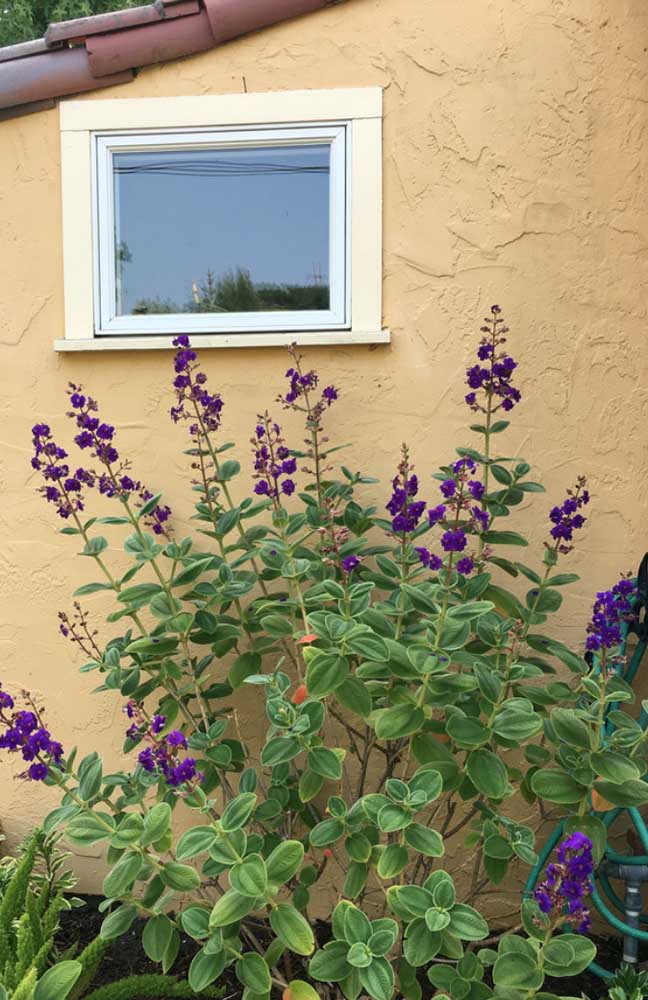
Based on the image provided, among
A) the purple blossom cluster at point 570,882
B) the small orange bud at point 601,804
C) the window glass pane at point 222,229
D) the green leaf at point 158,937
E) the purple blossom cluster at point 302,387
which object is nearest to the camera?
the purple blossom cluster at point 570,882

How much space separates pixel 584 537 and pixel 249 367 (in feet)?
4.24

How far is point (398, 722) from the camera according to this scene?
2100 mm

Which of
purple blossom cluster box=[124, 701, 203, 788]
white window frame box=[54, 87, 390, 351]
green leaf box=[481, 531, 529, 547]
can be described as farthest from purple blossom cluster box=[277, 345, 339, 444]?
purple blossom cluster box=[124, 701, 203, 788]

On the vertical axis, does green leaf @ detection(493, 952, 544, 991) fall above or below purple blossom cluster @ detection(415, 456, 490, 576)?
below

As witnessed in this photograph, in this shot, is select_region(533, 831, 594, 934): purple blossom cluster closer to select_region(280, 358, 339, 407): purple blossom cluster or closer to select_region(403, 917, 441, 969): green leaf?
select_region(403, 917, 441, 969): green leaf

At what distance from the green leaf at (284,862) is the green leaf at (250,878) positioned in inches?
3.2

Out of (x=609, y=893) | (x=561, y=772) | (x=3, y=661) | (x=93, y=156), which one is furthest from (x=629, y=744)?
(x=93, y=156)

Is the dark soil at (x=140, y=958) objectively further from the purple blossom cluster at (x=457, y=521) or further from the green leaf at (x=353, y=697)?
the purple blossom cluster at (x=457, y=521)

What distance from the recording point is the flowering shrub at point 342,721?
1.92m

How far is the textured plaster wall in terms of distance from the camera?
2.76m

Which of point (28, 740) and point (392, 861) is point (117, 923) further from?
point (392, 861)

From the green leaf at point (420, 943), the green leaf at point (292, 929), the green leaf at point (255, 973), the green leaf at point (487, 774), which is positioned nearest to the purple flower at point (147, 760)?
the green leaf at point (292, 929)

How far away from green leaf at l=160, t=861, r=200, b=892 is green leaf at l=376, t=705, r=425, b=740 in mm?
550


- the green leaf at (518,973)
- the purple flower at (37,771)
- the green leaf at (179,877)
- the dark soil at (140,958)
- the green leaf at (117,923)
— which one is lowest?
the dark soil at (140,958)
